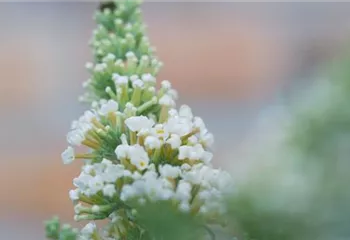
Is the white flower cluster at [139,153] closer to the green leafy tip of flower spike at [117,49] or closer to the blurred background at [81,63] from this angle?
the green leafy tip of flower spike at [117,49]

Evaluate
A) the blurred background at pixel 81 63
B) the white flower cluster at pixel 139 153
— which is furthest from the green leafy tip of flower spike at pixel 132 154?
the blurred background at pixel 81 63

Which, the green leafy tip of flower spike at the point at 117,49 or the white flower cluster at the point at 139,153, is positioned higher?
the green leafy tip of flower spike at the point at 117,49

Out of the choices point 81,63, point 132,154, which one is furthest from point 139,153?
point 81,63

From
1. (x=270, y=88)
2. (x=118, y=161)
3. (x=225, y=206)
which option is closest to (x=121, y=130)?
(x=118, y=161)

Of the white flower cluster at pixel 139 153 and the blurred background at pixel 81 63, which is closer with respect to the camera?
the white flower cluster at pixel 139 153

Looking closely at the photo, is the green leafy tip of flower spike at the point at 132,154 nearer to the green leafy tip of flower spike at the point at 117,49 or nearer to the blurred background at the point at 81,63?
the green leafy tip of flower spike at the point at 117,49

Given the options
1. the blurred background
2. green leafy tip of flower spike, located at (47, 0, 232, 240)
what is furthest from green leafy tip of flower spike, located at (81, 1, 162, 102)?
the blurred background

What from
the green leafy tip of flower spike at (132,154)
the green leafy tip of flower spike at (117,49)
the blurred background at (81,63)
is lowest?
the green leafy tip of flower spike at (132,154)

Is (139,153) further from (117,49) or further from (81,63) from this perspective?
(81,63)

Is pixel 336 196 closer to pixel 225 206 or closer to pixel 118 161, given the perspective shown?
pixel 225 206

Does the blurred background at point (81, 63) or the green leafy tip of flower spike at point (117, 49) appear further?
the blurred background at point (81, 63)
